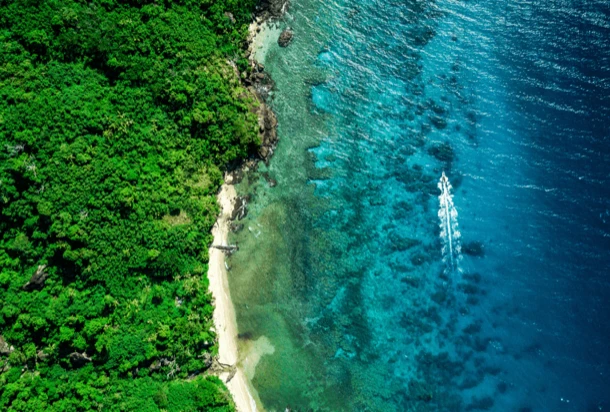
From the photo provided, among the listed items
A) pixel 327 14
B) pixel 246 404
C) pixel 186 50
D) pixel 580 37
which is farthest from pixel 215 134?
pixel 580 37

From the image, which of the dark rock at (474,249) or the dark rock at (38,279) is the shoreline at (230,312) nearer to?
the dark rock at (38,279)

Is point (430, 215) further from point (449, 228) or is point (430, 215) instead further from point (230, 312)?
point (230, 312)

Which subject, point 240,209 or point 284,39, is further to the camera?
point 284,39

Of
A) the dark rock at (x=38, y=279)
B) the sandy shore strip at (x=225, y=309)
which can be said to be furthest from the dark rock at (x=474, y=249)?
the dark rock at (x=38, y=279)

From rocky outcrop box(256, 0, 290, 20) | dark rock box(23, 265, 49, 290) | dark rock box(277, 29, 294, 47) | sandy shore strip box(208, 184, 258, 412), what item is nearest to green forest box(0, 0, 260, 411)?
dark rock box(23, 265, 49, 290)

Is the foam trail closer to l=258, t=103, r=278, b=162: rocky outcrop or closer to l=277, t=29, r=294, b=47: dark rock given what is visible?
l=258, t=103, r=278, b=162: rocky outcrop

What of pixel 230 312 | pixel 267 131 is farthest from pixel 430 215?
pixel 230 312

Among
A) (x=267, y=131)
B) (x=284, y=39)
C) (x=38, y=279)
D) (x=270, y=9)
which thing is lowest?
(x=38, y=279)
